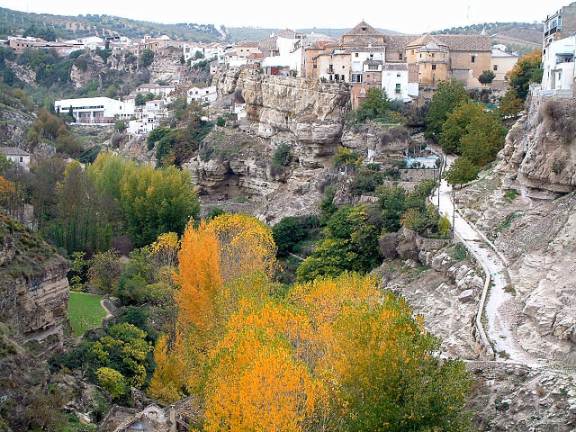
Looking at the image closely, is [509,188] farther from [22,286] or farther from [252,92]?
[252,92]

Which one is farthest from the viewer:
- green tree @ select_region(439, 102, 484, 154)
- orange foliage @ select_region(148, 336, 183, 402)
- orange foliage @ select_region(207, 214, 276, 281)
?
green tree @ select_region(439, 102, 484, 154)

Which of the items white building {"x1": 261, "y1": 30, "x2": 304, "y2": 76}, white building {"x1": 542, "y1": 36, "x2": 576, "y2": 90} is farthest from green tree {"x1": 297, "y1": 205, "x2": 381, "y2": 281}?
white building {"x1": 261, "y1": 30, "x2": 304, "y2": 76}

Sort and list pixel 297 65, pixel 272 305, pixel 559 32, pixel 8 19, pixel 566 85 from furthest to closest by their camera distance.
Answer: pixel 8 19
pixel 297 65
pixel 559 32
pixel 566 85
pixel 272 305

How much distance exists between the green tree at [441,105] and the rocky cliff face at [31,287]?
22268 mm

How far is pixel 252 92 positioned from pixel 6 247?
3264 centimetres

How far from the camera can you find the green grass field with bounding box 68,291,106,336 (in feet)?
89.4

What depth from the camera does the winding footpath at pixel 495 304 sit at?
19688mm

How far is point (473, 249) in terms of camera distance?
88.3ft

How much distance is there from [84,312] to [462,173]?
14.7m

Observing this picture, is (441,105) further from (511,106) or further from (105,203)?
(105,203)

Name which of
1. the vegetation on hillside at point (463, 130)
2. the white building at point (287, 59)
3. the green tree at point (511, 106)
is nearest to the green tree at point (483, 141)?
the vegetation on hillside at point (463, 130)

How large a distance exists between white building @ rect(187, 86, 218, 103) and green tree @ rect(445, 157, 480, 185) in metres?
34.8

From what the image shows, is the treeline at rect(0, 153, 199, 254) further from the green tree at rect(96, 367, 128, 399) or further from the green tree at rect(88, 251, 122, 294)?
the green tree at rect(96, 367, 128, 399)

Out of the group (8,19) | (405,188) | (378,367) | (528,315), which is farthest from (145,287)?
(8,19)
